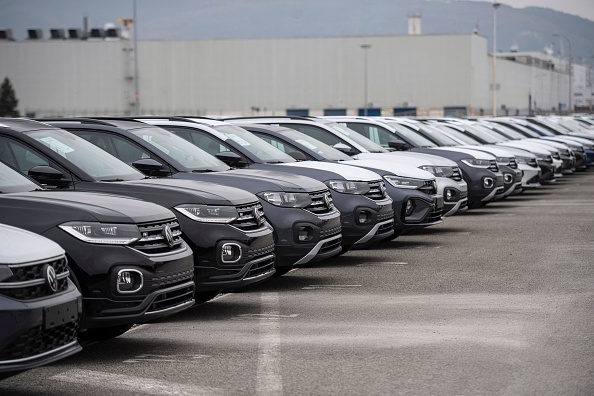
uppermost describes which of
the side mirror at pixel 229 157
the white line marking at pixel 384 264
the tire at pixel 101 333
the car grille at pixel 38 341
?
the side mirror at pixel 229 157

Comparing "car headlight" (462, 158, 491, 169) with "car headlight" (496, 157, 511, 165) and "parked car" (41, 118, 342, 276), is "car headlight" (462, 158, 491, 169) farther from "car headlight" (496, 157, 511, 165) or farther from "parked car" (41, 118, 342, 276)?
"parked car" (41, 118, 342, 276)

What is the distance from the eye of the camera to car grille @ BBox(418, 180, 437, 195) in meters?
15.3

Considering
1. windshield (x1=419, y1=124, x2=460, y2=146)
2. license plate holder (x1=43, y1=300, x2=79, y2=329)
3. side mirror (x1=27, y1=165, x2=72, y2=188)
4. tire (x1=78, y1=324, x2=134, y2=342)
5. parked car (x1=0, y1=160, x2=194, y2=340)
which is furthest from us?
windshield (x1=419, y1=124, x2=460, y2=146)

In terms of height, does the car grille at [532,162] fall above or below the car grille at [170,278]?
above

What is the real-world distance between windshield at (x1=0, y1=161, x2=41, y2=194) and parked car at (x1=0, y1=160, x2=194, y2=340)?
0.32m

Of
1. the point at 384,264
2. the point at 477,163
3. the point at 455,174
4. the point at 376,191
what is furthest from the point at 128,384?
the point at 477,163

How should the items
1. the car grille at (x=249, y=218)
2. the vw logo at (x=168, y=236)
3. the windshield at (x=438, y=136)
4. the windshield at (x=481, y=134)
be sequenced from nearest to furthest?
the vw logo at (x=168, y=236) < the car grille at (x=249, y=218) < the windshield at (x=438, y=136) < the windshield at (x=481, y=134)

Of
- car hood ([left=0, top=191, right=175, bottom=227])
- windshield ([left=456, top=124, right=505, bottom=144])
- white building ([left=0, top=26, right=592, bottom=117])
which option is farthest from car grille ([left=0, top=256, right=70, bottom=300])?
white building ([left=0, top=26, right=592, bottom=117])

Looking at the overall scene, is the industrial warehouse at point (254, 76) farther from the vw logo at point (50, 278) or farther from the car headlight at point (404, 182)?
the vw logo at point (50, 278)

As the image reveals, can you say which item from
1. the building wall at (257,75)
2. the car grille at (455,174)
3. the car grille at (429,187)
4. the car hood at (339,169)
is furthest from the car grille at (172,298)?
the building wall at (257,75)

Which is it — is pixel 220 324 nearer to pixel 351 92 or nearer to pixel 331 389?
pixel 331 389

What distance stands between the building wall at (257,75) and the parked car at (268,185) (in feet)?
310

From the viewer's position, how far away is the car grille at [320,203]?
1160cm

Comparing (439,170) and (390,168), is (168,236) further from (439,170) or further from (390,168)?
(439,170)
